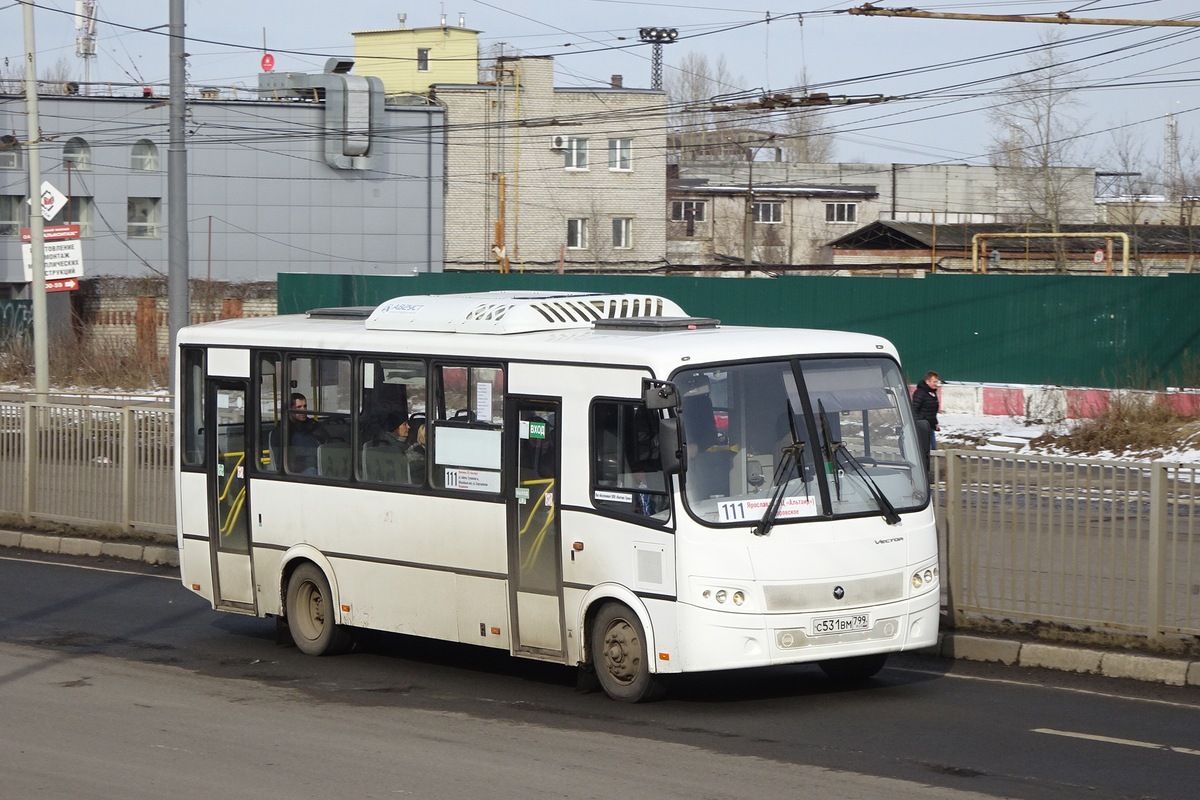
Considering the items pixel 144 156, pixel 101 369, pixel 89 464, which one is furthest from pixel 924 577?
A: pixel 144 156

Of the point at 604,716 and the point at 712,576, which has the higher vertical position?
the point at 712,576

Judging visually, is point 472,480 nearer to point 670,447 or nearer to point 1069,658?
point 670,447

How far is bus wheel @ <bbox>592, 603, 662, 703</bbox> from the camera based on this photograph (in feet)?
29.9

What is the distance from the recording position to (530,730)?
8.62m

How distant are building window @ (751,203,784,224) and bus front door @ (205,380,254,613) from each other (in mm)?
74410

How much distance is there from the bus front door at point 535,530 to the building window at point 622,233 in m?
58.7

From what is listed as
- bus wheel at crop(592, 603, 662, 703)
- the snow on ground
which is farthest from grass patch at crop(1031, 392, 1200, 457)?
bus wheel at crop(592, 603, 662, 703)

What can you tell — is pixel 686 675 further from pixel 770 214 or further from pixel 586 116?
pixel 770 214

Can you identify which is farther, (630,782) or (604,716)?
(604,716)

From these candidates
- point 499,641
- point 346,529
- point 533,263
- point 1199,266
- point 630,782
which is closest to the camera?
point 630,782

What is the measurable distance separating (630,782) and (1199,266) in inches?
1838

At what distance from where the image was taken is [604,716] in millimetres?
8984

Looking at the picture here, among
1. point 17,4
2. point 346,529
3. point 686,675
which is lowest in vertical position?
point 686,675

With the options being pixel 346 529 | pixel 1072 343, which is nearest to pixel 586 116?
pixel 1072 343
